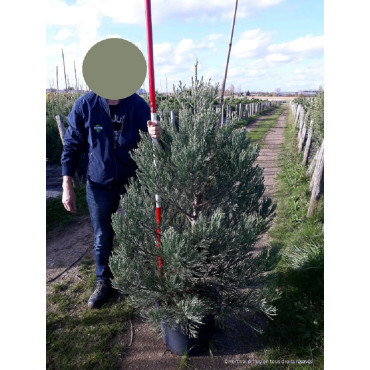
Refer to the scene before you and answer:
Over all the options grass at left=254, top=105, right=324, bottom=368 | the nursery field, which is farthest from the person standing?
grass at left=254, top=105, right=324, bottom=368

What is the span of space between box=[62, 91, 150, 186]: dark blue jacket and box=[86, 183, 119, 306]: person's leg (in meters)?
0.14

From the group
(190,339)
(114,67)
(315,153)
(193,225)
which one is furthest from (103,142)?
(315,153)

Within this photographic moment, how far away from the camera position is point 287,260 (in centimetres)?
347

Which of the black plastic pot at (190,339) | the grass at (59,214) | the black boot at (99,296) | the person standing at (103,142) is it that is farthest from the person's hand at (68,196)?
the grass at (59,214)

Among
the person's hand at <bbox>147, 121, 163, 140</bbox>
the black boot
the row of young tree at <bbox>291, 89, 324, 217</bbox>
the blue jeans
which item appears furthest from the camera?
the row of young tree at <bbox>291, 89, 324, 217</bbox>

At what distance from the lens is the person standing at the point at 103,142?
243cm

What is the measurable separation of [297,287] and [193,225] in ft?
5.52

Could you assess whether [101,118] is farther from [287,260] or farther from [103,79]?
[287,260]

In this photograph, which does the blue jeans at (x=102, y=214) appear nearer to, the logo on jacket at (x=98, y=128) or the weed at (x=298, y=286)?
the logo on jacket at (x=98, y=128)

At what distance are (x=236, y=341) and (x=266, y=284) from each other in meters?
0.71

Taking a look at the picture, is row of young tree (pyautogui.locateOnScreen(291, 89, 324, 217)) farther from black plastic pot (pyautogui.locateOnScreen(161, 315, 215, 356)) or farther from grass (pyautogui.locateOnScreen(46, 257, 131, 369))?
grass (pyautogui.locateOnScreen(46, 257, 131, 369))

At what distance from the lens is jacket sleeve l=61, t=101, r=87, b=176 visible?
8.16 ft

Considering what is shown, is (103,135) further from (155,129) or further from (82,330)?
(82,330)
